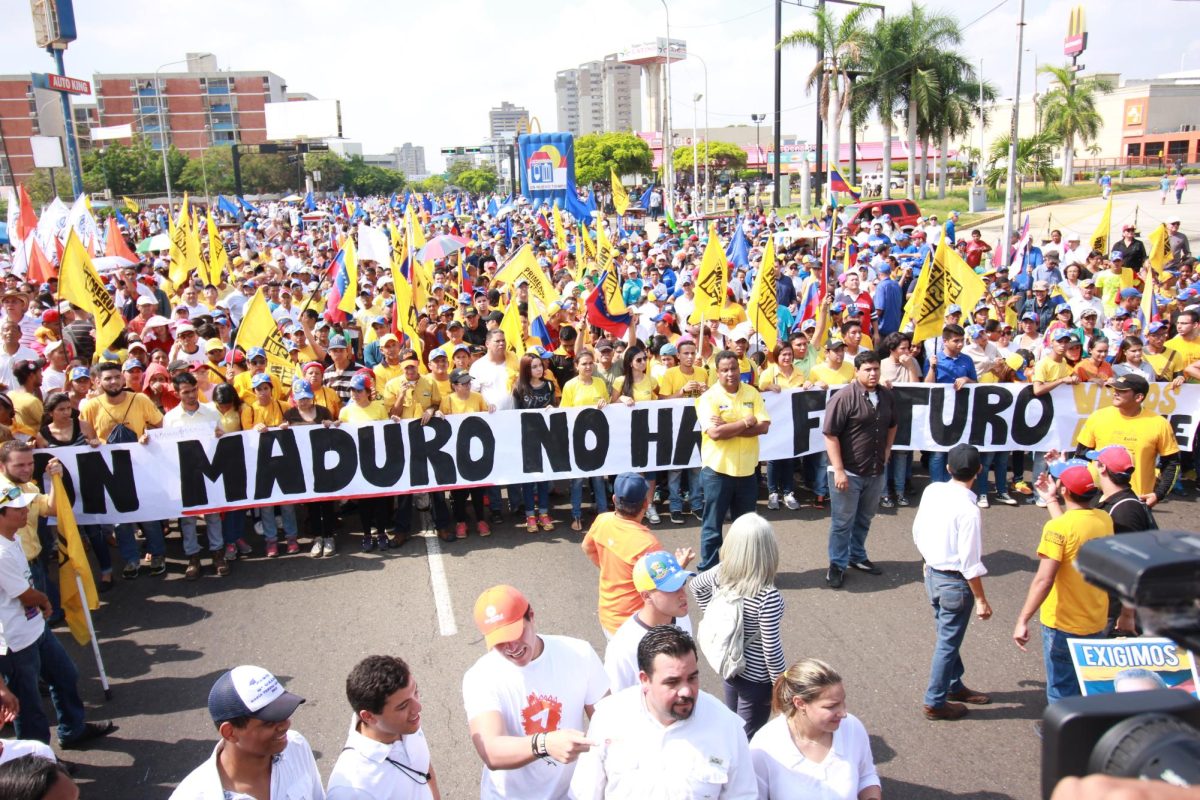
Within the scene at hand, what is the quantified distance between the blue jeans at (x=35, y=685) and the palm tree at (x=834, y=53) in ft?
124

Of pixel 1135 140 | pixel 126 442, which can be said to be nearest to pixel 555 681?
pixel 126 442

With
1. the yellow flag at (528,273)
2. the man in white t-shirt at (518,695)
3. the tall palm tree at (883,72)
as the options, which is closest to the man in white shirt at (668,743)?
the man in white t-shirt at (518,695)

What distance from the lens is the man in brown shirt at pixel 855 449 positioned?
674 cm

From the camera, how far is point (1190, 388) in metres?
8.52

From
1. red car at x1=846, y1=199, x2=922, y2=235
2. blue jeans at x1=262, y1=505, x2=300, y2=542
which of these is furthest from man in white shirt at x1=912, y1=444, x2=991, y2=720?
red car at x1=846, y1=199, x2=922, y2=235

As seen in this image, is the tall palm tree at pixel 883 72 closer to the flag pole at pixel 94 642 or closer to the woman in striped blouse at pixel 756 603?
the woman in striped blouse at pixel 756 603

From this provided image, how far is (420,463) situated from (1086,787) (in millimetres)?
6993

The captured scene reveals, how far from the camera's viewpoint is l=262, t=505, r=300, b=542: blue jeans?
25.2ft

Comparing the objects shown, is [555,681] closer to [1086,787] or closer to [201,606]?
[1086,787]

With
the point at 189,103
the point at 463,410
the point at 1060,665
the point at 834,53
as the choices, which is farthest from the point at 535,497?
the point at 189,103

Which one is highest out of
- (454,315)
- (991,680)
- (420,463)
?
(454,315)

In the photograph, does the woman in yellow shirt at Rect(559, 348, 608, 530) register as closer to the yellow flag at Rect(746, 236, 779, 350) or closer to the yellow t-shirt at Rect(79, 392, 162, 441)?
the yellow flag at Rect(746, 236, 779, 350)

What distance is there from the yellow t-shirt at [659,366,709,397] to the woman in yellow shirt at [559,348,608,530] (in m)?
0.60

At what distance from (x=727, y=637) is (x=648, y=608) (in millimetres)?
465
